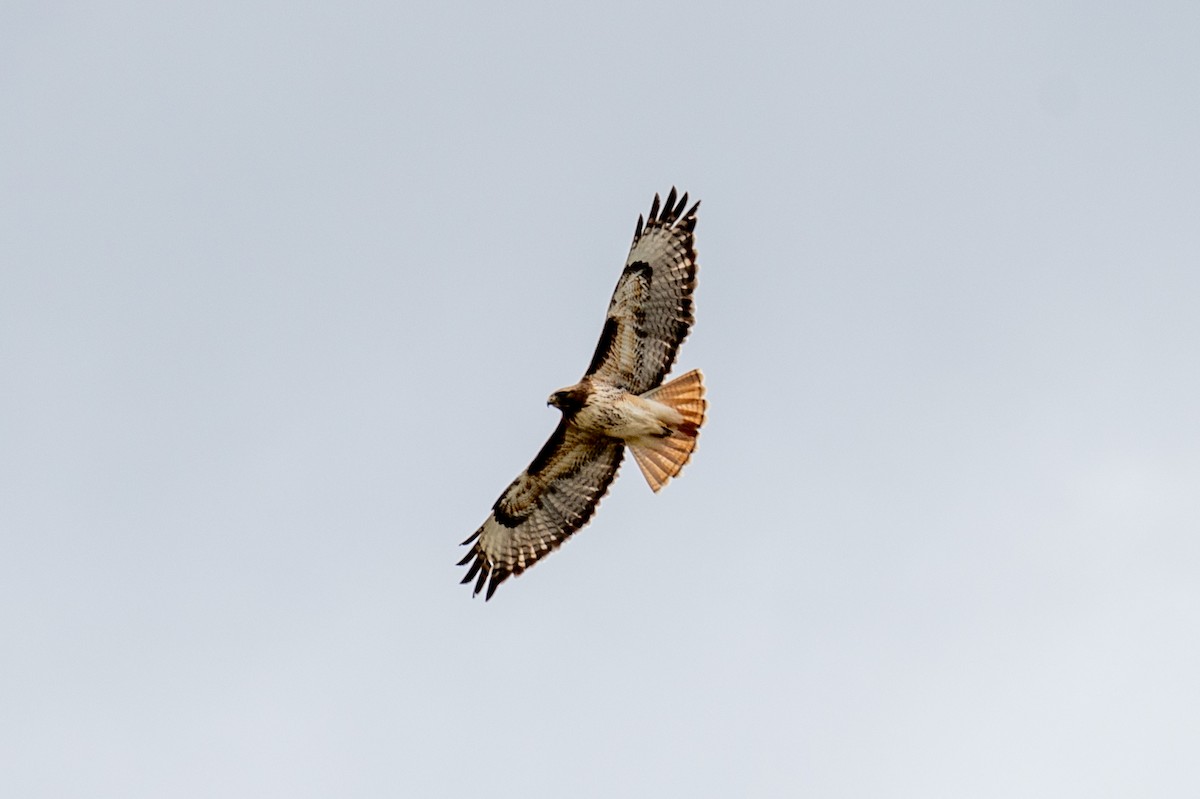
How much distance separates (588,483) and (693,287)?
232cm

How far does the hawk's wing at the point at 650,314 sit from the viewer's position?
16.2 metres

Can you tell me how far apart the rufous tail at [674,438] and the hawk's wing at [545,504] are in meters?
0.49

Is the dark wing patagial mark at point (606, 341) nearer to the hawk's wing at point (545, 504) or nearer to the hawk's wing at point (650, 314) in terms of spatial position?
the hawk's wing at point (650, 314)

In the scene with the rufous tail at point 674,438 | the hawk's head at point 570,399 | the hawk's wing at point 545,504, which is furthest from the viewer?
the hawk's wing at point 545,504

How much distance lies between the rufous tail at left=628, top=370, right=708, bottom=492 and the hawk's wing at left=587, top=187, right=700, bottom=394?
234 mm

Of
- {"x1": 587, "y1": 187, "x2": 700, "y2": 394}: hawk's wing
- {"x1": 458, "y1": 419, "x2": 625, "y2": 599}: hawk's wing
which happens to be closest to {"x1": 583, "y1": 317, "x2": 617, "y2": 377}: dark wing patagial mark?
{"x1": 587, "y1": 187, "x2": 700, "y2": 394}: hawk's wing

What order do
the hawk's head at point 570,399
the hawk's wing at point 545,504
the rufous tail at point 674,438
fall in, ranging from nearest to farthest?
the rufous tail at point 674,438 → the hawk's head at point 570,399 → the hawk's wing at point 545,504

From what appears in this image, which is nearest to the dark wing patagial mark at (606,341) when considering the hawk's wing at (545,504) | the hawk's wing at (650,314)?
the hawk's wing at (650,314)

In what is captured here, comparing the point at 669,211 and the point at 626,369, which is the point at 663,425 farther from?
the point at 669,211

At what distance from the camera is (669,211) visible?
16.5m

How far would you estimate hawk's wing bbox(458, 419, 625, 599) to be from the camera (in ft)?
55.7

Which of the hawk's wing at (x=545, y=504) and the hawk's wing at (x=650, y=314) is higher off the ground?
the hawk's wing at (x=650, y=314)

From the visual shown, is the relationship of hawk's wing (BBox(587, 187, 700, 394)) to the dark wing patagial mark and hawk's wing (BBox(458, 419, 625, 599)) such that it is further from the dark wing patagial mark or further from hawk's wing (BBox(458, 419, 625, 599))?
hawk's wing (BBox(458, 419, 625, 599))

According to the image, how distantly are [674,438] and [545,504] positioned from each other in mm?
1899
